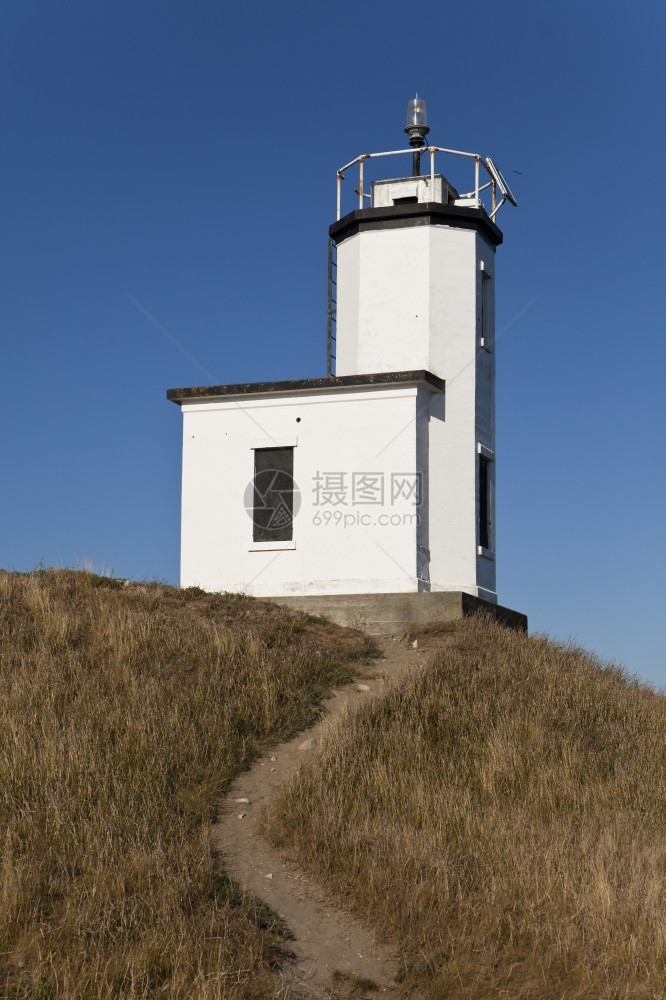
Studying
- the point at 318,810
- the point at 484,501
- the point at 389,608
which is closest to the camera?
the point at 318,810

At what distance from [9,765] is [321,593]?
324 inches

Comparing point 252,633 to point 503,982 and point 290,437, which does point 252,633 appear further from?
point 503,982

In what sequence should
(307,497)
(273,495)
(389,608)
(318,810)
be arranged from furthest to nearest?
(273,495) < (307,497) < (389,608) < (318,810)

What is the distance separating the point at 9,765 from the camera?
29.4 feet

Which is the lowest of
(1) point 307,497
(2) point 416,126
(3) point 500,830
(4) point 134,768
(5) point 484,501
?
(3) point 500,830

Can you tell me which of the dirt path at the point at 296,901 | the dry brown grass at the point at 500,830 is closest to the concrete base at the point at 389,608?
the dry brown grass at the point at 500,830

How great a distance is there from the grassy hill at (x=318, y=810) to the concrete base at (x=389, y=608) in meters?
1.17

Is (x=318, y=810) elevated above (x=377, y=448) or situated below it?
below

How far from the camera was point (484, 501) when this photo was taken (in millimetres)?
18219

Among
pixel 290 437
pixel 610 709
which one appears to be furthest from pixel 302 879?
pixel 290 437

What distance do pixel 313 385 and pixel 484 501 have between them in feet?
12.1
